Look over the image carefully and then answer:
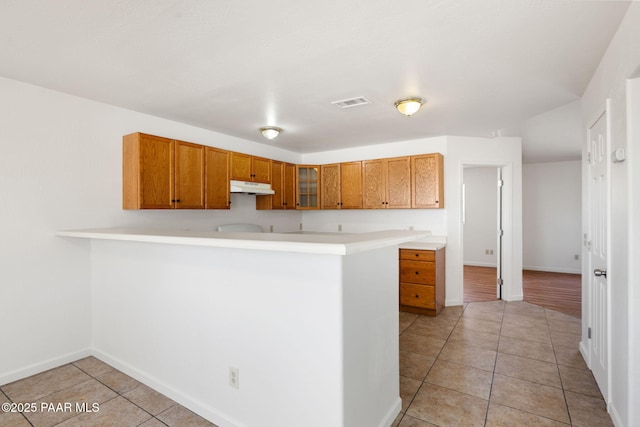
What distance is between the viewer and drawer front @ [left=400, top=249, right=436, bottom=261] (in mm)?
4012

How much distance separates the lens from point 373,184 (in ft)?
15.8

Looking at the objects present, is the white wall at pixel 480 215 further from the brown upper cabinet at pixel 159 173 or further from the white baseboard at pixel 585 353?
the brown upper cabinet at pixel 159 173

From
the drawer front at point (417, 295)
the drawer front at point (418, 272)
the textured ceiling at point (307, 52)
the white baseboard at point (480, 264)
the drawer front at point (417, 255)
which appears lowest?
the white baseboard at point (480, 264)

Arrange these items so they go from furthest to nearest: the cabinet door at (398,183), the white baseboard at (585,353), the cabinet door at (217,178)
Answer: the cabinet door at (398,183) < the cabinet door at (217,178) < the white baseboard at (585,353)

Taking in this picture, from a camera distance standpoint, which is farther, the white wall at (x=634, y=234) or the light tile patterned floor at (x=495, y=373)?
the light tile patterned floor at (x=495, y=373)

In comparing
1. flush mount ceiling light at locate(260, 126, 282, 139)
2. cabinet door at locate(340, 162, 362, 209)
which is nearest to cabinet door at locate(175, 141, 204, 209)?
flush mount ceiling light at locate(260, 126, 282, 139)

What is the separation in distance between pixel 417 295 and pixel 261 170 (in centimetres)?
272

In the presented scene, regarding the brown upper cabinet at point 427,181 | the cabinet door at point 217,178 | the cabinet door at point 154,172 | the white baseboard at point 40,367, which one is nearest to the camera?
the white baseboard at point 40,367

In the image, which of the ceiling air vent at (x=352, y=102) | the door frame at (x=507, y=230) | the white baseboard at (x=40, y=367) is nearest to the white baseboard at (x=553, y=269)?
the door frame at (x=507, y=230)

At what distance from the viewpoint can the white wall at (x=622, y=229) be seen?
5.58 ft

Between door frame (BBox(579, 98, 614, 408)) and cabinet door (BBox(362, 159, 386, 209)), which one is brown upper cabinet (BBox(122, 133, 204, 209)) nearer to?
cabinet door (BBox(362, 159, 386, 209))

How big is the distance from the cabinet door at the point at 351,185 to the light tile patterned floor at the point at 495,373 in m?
1.82

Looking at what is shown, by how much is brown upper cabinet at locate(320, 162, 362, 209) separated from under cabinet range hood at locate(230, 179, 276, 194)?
974 millimetres

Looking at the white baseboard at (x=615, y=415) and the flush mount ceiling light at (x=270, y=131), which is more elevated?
the flush mount ceiling light at (x=270, y=131)
